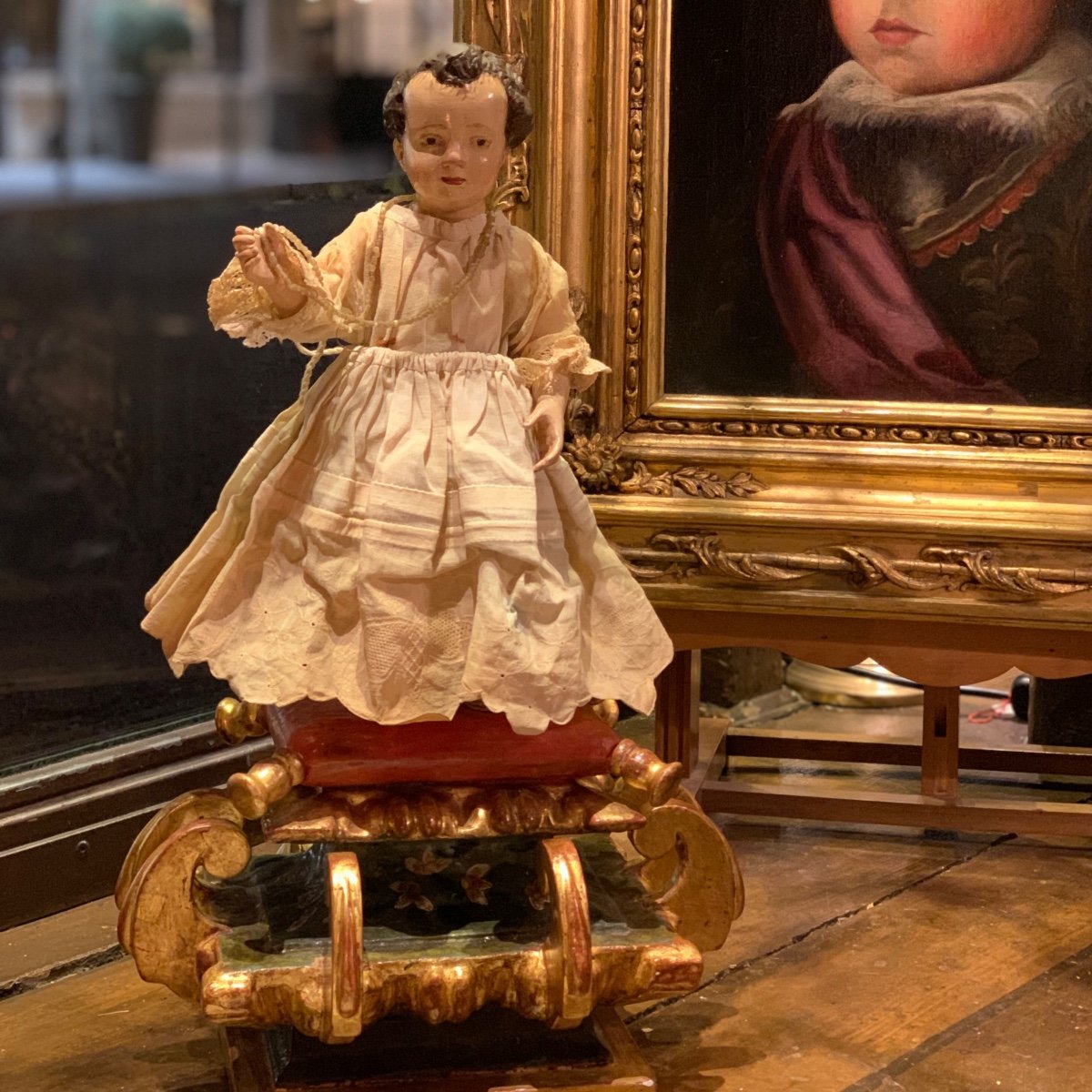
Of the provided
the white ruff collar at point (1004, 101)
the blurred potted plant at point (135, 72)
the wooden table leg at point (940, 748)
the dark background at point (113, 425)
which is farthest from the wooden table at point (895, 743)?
the blurred potted plant at point (135, 72)

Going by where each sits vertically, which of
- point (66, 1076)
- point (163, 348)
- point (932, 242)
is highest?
point (932, 242)

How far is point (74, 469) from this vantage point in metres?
2.71

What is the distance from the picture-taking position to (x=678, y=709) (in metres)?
2.15

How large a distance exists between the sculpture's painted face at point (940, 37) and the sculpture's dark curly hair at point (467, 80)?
1.95 feet

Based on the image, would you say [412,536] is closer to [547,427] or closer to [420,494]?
[420,494]

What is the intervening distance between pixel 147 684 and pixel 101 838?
1.22 ft

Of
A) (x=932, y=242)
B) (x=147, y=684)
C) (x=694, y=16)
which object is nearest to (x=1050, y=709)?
(x=932, y=242)

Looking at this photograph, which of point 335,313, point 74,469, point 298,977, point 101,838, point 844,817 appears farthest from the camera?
point 74,469

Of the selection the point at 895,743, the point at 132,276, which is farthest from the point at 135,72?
the point at 895,743

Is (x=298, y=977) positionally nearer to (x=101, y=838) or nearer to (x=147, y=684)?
(x=101, y=838)

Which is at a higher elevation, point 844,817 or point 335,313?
point 335,313

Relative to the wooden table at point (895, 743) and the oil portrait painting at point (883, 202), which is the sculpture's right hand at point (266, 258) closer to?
the oil portrait painting at point (883, 202)

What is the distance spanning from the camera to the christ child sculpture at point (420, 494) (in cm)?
141

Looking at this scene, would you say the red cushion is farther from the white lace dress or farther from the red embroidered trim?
the red embroidered trim
